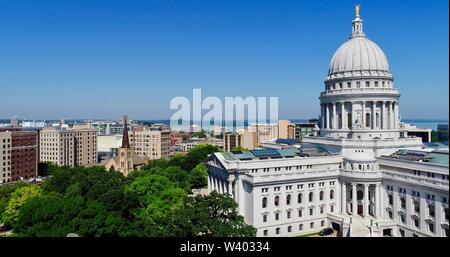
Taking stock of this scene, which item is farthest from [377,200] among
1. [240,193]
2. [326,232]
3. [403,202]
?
[240,193]

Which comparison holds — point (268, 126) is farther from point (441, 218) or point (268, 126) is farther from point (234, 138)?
point (441, 218)

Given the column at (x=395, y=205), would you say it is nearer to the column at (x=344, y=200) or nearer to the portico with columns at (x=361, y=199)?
the portico with columns at (x=361, y=199)

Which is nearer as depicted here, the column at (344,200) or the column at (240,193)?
the column at (240,193)

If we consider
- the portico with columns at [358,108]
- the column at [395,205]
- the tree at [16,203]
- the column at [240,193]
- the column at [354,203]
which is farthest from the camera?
the tree at [16,203]

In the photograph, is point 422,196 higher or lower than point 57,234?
higher

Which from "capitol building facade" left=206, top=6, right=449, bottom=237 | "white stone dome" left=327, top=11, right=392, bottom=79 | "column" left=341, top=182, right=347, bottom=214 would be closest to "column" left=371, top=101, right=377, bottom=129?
"capitol building facade" left=206, top=6, right=449, bottom=237

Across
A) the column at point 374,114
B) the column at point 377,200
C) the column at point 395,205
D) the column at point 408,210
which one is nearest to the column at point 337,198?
the column at point 377,200

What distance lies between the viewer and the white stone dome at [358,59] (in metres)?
51.8

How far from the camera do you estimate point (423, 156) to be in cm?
3812

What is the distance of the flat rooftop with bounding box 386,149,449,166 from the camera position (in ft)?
116

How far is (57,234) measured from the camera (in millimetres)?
31250

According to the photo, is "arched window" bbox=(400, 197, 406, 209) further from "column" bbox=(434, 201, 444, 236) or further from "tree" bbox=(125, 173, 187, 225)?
"tree" bbox=(125, 173, 187, 225)

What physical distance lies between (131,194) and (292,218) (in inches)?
762
